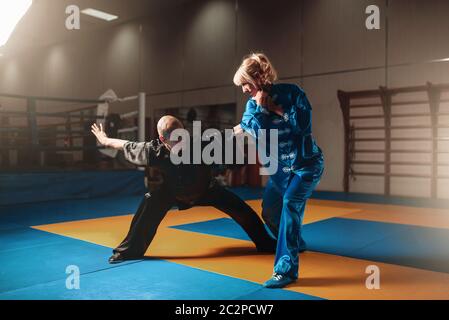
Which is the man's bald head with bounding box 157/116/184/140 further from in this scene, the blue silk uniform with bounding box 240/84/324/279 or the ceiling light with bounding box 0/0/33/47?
the ceiling light with bounding box 0/0/33/47

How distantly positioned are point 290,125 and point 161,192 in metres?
1.12

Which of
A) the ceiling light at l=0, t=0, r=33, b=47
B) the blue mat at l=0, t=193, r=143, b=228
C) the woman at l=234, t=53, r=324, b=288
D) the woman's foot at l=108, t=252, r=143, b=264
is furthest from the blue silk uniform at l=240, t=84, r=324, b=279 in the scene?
the blue mat at l=0, t=193, r=143, b=228

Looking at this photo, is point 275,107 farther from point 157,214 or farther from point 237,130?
point 157,214

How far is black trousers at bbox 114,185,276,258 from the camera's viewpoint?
111 inches

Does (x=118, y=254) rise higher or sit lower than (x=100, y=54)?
lower

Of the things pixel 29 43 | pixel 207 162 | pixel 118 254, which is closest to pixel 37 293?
pixel 118 254

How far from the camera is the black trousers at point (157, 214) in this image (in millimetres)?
2814

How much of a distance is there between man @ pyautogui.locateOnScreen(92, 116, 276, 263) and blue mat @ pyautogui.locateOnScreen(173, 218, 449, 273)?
39.8 inches

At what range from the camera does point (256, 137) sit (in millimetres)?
2535

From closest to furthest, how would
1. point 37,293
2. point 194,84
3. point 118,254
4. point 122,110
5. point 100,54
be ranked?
point 37,293, point 118,254, point 194,84, point 122,110, point 100,54

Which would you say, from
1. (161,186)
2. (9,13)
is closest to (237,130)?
(161,186)

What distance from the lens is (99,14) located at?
1183 cm

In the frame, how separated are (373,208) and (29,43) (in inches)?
581
